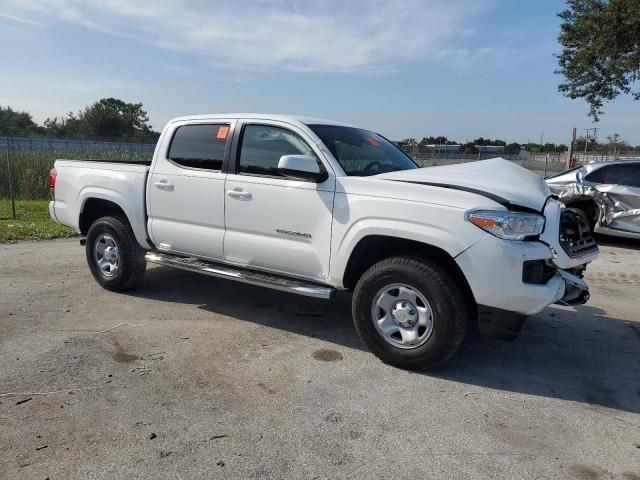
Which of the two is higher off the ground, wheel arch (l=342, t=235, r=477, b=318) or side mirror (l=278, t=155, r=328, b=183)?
side mirror (l=278, t=155, r=328, b=183)

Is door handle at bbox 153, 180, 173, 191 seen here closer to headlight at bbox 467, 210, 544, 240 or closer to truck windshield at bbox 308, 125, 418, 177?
truck windshield at bbox 308, 125, 418, 177

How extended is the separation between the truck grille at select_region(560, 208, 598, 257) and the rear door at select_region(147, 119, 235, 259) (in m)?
2.90

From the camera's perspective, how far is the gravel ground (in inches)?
113

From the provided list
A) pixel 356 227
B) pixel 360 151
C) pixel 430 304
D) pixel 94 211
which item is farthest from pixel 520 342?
pixel 94 211

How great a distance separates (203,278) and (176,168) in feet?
5.96

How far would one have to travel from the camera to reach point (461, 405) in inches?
140

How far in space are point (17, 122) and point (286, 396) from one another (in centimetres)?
6760

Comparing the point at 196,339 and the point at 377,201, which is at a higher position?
the point at 377,201

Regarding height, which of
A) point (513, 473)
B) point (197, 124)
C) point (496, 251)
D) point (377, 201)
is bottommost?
point (513, 473)

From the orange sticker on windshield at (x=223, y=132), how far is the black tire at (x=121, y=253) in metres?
1.52

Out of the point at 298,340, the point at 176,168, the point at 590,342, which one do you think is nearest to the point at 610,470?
the point at 590,342

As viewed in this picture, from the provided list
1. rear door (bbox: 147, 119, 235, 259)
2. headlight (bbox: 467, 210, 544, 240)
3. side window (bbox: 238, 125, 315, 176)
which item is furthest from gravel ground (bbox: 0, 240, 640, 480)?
side window (bbox: 238, 125, 315, 176)

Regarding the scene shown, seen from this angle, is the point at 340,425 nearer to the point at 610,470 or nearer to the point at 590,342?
the point at 610,470

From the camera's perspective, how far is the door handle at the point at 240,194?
15.4ft
